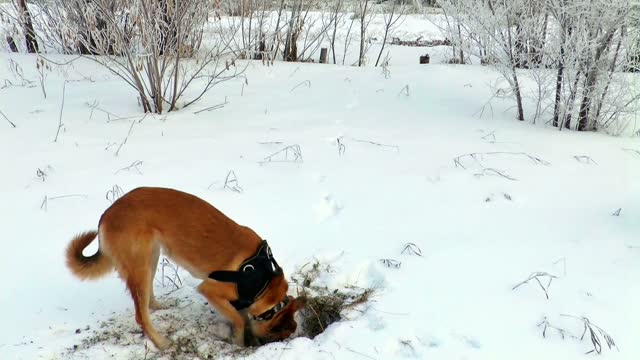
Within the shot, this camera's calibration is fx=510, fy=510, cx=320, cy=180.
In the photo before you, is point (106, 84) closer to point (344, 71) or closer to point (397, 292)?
point (344, 71)

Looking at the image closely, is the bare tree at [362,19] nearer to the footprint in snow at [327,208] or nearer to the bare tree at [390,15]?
the bare tree at [390,15]

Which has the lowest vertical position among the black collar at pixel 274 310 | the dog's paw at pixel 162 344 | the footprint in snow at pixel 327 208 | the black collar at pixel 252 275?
the dog's paw at pixel 162 344

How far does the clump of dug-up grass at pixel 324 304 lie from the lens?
3.00 metres

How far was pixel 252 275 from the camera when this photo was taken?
2.64 meters

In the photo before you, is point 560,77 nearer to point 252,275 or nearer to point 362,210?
point 362,210

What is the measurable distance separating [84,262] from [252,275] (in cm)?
92

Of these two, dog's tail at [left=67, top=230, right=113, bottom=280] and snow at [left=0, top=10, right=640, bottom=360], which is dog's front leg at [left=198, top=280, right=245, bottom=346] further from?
dog's tail at [left=67, top=230, right=113, bottom=280]

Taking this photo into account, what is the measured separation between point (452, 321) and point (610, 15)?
385 cm

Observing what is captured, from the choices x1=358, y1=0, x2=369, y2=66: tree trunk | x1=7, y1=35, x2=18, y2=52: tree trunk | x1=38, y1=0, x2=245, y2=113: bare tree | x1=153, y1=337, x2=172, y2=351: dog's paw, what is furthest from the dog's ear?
x1=7, y1=35, x2=18, y2=52: tree trunk

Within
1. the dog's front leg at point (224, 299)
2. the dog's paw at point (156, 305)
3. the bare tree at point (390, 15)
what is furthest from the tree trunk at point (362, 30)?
the dog's front leg at point (224, 299)

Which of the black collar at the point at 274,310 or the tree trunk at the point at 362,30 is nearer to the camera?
the black collar at the point at 274,310

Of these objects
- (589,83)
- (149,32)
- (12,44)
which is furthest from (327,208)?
(12,44)

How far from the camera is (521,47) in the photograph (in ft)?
19.9

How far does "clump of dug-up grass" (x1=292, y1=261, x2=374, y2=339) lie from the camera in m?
3.00
